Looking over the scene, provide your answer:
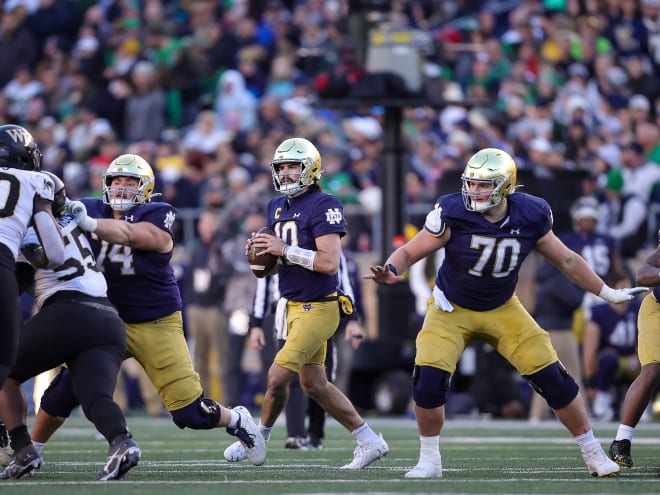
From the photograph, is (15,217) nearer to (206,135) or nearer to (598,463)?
(598,463)

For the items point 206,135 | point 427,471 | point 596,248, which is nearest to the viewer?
point 427,471

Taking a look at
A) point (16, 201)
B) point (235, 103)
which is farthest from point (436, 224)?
point (235, 103)

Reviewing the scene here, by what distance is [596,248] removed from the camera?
516 inches

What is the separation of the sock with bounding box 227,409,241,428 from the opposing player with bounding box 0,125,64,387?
1.33 m

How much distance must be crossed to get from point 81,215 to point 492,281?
6.72 feet

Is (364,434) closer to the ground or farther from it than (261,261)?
closer to the ground

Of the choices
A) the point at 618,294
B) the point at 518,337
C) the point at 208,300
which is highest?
the point at 618,294

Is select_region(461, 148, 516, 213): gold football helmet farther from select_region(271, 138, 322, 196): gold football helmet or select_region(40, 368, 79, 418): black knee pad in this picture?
select_region(40, 368, 79, 418): black knee pad

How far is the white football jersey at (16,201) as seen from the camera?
671cm

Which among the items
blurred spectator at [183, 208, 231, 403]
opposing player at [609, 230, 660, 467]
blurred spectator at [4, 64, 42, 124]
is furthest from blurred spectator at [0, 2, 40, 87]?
opposing player at [609, 230, 660, 467]

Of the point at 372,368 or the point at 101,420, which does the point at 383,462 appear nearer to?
the point at 101,420

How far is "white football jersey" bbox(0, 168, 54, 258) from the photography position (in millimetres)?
6715

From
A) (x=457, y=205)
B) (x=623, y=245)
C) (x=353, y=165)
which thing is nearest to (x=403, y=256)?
(x=457, y=205)

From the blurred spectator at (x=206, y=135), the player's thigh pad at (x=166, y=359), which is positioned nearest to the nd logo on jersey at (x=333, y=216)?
the player's thigh pad at (x=166, y=359)
